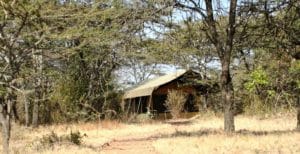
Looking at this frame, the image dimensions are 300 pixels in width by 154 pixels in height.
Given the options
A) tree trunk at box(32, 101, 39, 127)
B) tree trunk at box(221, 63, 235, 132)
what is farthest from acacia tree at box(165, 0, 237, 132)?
tree trunk at box(32, 101, 39, 127)

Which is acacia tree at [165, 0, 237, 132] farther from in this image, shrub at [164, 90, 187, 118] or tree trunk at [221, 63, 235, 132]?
shrub at [164, 90, 187, 118]

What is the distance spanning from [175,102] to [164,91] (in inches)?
215

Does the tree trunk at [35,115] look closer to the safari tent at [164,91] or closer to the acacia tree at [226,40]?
the safari tent at [164,91]

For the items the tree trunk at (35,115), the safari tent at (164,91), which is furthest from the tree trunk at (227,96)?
the safari tent at (164,91)

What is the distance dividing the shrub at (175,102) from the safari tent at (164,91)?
2.14 m

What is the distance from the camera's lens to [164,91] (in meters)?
43.7

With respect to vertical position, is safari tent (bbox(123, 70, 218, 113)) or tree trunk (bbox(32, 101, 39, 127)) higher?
safari tent (bbox(123, 70, 218, 113))

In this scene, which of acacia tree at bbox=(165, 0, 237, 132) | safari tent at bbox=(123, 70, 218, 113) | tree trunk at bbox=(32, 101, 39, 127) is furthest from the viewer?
safari tent at bbox=(123, 70, 218, 113)

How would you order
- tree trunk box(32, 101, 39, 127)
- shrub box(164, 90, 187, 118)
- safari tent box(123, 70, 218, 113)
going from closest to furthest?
tree trunk box(32, 101, 39, 127), shrub box(164, 90, 187, 118), safari tent box(123, 70, 218, 113)

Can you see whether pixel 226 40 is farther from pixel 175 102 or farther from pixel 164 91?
pixel 164 91

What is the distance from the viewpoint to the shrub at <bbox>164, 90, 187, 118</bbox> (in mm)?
37662

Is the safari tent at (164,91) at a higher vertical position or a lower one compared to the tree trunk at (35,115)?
higher

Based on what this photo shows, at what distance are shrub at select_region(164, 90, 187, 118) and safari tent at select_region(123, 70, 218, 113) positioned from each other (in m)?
2.14

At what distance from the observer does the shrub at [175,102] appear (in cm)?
3766
